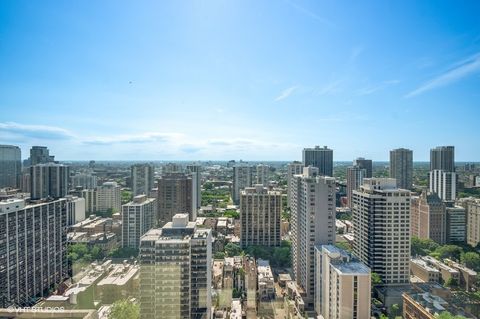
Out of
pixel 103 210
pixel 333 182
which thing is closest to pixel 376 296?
pixel 333 182

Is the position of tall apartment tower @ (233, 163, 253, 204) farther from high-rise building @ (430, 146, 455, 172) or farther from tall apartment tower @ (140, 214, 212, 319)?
tall apartment tower @ (140, 214, 212, 319)

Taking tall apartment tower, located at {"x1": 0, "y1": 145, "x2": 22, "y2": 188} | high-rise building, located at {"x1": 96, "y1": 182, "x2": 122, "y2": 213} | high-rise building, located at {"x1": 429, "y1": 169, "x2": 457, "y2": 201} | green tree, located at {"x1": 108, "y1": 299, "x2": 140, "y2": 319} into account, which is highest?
tall apartment tower, located at {"x1": 0, "y1": 145, "x2": 22, "y2": 188}

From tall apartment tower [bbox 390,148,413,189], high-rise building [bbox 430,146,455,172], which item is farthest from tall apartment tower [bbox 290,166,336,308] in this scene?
tall apartment tower [bbox 390,148,413,189]

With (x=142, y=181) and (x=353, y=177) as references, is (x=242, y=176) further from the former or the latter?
(x=142, y=181)

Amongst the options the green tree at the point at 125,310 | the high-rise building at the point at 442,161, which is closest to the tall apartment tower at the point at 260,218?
the high-rise building at the point at 442,161

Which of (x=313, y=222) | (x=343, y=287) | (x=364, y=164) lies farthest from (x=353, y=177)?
(x=343, y=287)

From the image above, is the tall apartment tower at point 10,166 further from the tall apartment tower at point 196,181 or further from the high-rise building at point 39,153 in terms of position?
the tall apartment tower at point 196,181
